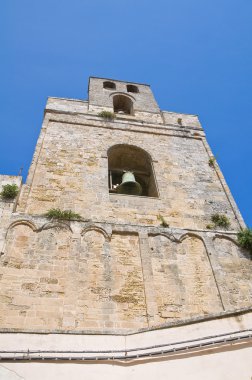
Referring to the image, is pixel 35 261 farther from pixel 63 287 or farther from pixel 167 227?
pixel 167 227

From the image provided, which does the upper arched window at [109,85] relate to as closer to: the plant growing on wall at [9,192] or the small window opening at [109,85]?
the small window opening at [109,85]

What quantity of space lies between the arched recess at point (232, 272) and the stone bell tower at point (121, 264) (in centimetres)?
2

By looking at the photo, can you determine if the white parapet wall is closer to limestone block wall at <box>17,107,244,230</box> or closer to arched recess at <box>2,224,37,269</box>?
arched recess at <box>2,224,37,269</box>

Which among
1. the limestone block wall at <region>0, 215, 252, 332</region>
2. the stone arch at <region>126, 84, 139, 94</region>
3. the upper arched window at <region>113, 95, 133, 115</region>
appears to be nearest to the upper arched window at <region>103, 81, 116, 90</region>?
the stone arch at <region>126, 84, 139, 94</region>

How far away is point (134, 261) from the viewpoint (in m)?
7.17

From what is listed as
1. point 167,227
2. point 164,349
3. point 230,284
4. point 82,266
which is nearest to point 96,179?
point 167,227

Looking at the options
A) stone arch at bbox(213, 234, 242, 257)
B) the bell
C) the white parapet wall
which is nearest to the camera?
the white parapet wall

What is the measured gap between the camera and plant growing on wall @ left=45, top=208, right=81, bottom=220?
776 cm

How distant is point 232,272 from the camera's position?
7.28 metres

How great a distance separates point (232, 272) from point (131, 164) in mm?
5108

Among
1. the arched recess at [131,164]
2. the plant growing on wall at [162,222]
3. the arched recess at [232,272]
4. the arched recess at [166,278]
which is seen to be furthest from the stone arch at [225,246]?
the arched recess at [131,164]

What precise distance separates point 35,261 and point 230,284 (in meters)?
3.53

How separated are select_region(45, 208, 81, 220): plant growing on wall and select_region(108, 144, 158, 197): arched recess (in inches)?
102

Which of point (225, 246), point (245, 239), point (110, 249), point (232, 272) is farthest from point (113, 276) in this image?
point (245, 239)
